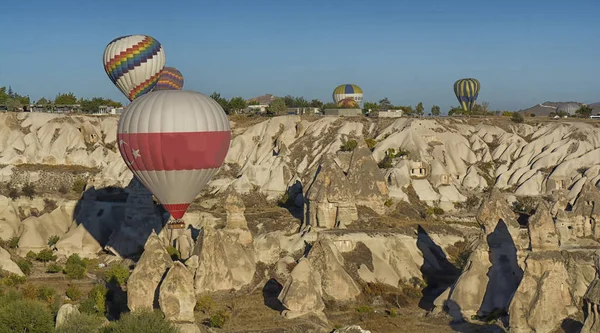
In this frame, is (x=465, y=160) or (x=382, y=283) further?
(x=465, y=160)

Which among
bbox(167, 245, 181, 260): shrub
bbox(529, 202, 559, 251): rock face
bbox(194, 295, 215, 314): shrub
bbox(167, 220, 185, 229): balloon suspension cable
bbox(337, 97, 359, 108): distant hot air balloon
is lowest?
bbox(194, 295, 215, 314): shrub

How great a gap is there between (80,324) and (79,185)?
128 feet

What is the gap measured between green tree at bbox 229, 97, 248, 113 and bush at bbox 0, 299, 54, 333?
2602 inches

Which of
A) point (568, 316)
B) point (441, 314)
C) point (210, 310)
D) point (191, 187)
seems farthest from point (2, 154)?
point (568, 316)

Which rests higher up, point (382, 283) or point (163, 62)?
point (163, 62)

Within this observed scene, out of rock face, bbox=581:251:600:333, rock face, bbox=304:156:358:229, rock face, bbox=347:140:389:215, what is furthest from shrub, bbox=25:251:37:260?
rock face, bbox=581:251:600:333

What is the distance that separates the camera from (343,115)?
3590 inches

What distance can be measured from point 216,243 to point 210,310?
14.0 feet

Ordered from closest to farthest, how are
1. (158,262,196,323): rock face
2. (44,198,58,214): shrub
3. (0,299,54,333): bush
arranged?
(0,299,54,333): bush
(158,262,196,323): rock face
(44,198,58,214): shrub

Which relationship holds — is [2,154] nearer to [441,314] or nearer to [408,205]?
[408,205]

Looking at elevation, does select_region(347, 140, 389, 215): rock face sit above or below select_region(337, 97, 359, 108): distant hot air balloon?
below

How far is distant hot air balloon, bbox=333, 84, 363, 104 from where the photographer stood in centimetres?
11769

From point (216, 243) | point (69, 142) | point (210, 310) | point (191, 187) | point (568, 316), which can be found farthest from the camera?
point (69, 142)

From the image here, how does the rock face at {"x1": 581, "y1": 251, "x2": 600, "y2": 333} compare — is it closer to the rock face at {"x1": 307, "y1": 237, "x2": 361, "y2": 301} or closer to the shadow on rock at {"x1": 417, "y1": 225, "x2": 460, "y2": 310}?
the shadow on rock at {"x1": 417, "y1": 225, "x2": 460, "y2": 310}
